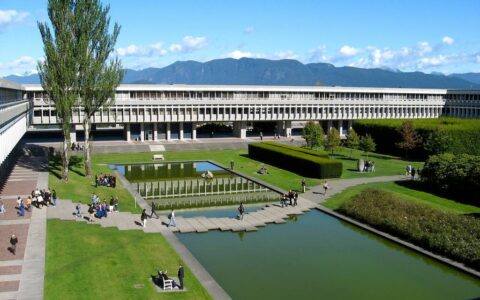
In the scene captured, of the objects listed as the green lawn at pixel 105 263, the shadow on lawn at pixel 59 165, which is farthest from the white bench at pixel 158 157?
the green lawn at pixel 105 263

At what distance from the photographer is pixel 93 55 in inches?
2060

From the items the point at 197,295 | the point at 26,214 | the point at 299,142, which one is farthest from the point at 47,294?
the point at 299,142

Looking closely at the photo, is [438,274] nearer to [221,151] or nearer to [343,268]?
[343,268]

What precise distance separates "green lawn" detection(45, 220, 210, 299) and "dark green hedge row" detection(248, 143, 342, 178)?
27050 millimetres

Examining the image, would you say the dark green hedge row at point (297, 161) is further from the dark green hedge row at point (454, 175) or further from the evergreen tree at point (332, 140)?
the dark green hedge row at point (454, 175)

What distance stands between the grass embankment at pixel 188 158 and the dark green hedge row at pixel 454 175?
9.58 meters

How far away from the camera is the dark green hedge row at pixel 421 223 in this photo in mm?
31266

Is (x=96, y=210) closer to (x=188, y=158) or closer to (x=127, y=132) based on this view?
(x=188, y=158)

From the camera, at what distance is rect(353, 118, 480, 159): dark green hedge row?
235 ft

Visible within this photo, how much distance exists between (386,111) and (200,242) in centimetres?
8084

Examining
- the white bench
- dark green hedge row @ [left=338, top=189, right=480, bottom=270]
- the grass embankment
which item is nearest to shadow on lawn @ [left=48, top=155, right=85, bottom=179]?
the grass embankment

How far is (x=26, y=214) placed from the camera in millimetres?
38344

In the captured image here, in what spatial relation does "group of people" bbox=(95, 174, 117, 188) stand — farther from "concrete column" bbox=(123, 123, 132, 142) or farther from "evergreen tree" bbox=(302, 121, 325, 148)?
"concrete column" bbox=(123, 123, 132, 142)

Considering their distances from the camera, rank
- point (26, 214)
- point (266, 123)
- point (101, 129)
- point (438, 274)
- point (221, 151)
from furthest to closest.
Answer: point (266, 123) → point (101, 129) → point (221, 151) → point (26, 214) → point (438, 274)
